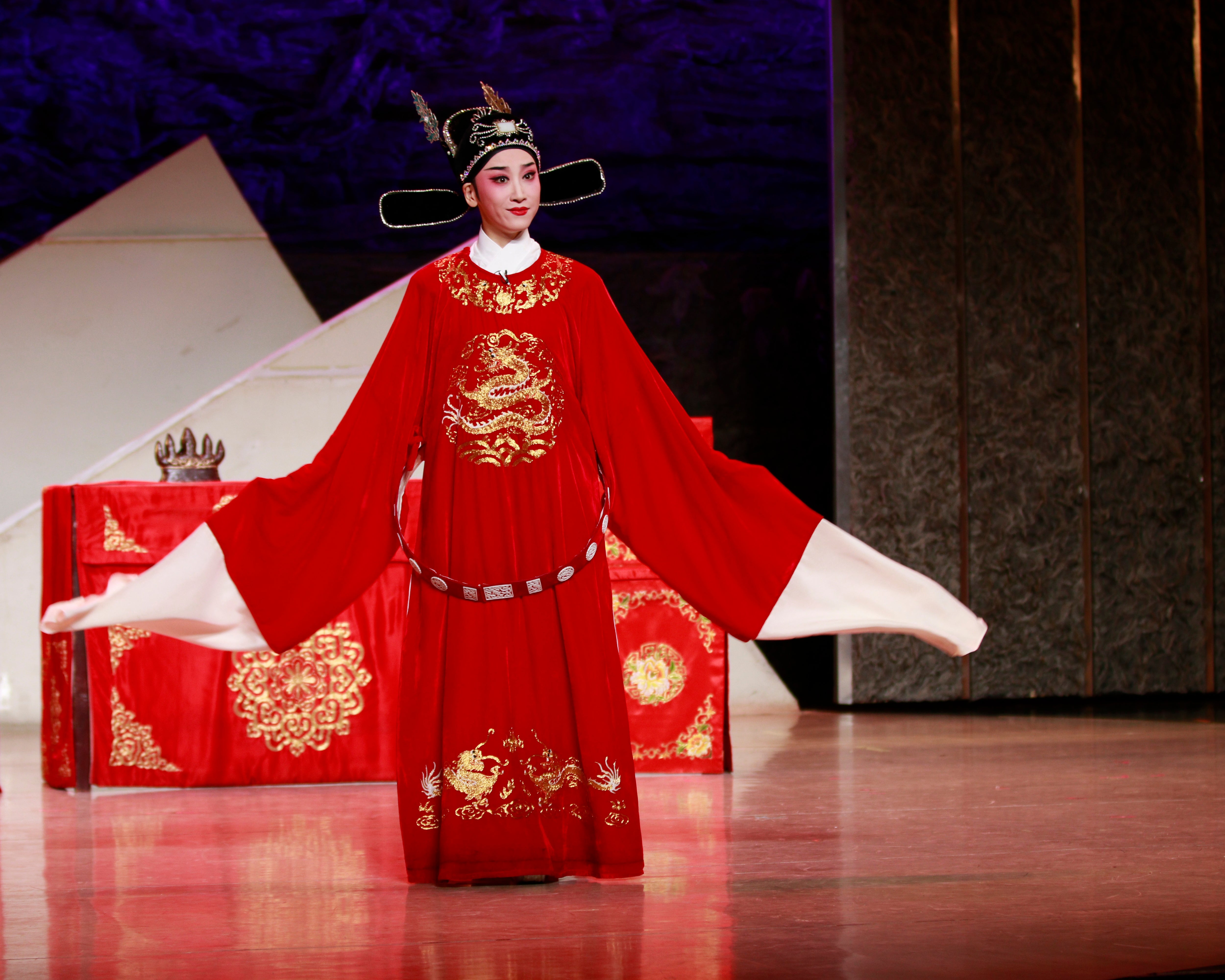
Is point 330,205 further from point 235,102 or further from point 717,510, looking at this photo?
point 717,510

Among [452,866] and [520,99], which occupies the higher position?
[520,99]

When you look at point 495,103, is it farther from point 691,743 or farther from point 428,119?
point 691,743

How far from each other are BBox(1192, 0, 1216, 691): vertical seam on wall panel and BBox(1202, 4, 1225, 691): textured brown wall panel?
0.05 feet

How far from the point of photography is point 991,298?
15.1 feet

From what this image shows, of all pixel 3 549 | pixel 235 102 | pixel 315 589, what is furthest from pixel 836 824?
pixel 235 102

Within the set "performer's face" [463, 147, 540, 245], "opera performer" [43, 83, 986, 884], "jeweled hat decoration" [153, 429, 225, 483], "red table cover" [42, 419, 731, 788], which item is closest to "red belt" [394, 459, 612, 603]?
"opera performer" [43, 83, 986, 884]

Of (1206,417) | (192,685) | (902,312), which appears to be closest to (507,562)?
(192,685)

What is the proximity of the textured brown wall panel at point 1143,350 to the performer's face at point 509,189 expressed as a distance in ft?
10.3

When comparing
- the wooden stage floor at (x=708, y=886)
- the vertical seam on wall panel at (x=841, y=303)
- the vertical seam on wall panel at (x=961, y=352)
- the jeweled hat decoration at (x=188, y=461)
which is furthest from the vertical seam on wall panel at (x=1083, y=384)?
the jeweled hat decoration at (x=188, y=461)

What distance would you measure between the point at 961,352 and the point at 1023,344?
228mm

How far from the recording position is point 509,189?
2.12 metres

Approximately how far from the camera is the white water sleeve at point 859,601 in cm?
199

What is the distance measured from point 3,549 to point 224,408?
818mm

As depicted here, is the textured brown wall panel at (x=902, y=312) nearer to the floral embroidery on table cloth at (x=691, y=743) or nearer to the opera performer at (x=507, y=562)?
the floral embroidery on table cloth at (x=691, y=743)
